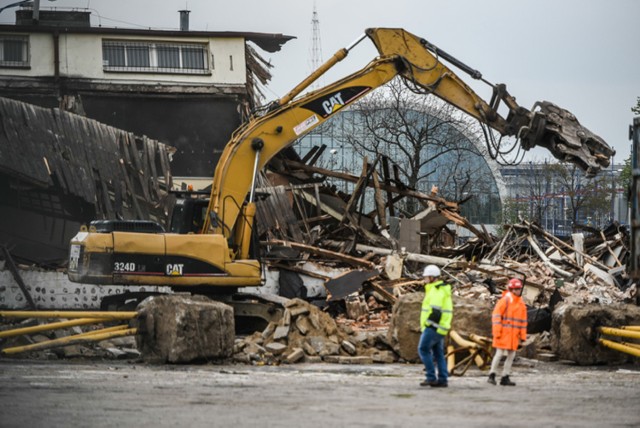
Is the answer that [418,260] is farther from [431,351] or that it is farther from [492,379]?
[431,351]

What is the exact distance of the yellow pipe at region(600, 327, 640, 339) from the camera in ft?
60.8

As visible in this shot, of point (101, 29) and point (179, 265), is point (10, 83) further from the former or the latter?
point (179, 265)

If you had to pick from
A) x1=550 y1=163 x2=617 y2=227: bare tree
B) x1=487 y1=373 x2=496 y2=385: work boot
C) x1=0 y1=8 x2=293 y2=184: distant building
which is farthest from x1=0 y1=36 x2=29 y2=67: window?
x1=550 y1=163 x2=617 y2=227: bare tree

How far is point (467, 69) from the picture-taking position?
23.0m

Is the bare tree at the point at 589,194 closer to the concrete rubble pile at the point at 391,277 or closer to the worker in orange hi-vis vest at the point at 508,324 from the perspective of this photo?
the concrete rubble pile at the point at 391,277

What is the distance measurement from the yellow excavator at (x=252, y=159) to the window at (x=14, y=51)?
16.9 metres

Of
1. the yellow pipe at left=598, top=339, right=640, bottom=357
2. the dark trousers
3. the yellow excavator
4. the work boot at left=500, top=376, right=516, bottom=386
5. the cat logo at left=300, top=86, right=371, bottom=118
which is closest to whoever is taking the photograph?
the dark trousers

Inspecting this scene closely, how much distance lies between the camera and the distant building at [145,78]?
37500 millimetres

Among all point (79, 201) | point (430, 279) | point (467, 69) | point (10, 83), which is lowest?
point (430, 279)

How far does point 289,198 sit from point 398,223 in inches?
127

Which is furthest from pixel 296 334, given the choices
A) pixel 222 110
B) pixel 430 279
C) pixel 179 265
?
pixel 222 110

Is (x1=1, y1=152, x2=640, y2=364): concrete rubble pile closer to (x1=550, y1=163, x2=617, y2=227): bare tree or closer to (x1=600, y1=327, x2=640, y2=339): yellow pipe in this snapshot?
(x1=600, y1=327, x2=640, y2=339): yellow pipe

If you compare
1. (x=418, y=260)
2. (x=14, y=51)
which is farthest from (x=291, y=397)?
(x=14, y=51)

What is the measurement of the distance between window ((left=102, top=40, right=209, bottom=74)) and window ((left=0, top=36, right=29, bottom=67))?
2.49 metres
